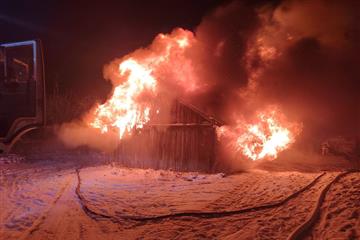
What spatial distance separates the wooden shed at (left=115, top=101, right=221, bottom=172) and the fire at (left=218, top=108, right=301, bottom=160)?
934 millimetres

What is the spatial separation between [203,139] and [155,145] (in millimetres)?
2930

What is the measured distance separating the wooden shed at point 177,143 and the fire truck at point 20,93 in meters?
7.84

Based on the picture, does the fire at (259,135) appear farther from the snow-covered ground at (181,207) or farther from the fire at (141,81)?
the fire at (141,81)

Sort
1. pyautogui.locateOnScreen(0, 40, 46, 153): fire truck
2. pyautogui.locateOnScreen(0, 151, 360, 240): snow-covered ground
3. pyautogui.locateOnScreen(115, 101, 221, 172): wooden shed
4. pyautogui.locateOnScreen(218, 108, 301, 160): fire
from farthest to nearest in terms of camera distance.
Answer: pyautogui.locateOnScreen(218, 108, 301, 160): fire
pyautogui.locateOnScreen(115, 101, 221, 172): wooden shed
pyautogui.locateOnScreen(0, 40, 46, 153): fire truck
pyautogui.locateOnScreen(0, 151, 360, 240): snow-covered ground

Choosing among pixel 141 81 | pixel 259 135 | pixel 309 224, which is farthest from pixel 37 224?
pixel 259 135

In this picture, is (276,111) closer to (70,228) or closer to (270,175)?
(270,175)

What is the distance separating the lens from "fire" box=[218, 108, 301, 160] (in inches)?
672

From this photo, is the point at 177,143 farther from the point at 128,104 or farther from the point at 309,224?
the point at 309,224

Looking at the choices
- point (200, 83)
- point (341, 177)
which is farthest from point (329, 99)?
point (341, 177)

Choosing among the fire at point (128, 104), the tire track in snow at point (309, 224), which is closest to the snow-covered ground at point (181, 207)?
the tire track in snow at point (309, 224)

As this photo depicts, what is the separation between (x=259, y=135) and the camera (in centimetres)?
1730

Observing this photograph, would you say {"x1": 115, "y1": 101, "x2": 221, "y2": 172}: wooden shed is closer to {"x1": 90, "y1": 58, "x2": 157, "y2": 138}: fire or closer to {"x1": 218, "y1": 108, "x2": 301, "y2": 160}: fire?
{"x1": 90, "y1": 58, "x2": 157, "y2": 138}: fire

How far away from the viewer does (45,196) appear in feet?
40.1

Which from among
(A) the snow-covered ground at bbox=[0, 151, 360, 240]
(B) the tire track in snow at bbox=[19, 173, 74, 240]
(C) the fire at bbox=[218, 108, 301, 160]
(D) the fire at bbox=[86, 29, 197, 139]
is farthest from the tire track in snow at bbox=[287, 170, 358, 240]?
(D) the fire at bbox=[86, 29, 197, 139]
